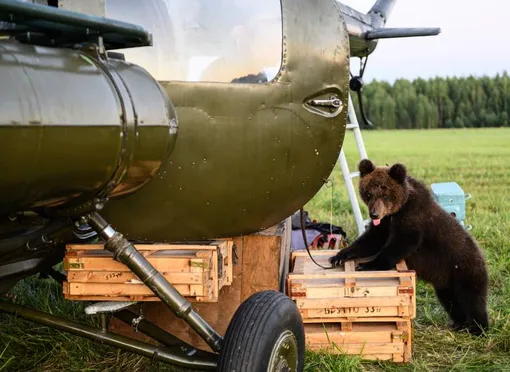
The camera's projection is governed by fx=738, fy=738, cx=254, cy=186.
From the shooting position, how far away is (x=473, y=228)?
8.25 metres

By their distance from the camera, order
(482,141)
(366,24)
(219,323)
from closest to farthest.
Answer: (219,323) → (366,24) → (482,141)

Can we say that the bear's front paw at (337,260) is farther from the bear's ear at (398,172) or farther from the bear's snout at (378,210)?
the bear's ear at (398,172)

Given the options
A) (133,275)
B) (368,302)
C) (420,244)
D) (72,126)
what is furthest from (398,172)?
(72,126)

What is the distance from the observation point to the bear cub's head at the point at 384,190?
4.89 metres

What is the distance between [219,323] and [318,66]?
159 cm

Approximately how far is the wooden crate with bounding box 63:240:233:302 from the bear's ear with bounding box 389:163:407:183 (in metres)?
1.72

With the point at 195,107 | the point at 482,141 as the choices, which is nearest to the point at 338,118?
the point at 195,107

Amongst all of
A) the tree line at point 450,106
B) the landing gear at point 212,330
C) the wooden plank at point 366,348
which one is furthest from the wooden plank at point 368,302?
the tree line at point 450,106

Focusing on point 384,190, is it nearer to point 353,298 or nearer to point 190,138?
point 353,298

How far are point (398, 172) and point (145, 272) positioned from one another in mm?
2404

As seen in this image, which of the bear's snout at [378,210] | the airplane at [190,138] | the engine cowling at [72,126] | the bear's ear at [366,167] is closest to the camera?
the engine cowling at [72,126]

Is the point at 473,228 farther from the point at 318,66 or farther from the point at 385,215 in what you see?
the point at 318,66

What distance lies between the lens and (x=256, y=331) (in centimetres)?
315

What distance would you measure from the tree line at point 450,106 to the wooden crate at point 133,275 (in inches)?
1760
